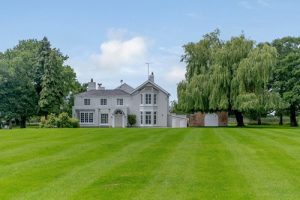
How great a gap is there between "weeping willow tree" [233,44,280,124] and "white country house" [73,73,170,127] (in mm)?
14909

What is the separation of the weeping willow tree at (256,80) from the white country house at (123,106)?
14.9m

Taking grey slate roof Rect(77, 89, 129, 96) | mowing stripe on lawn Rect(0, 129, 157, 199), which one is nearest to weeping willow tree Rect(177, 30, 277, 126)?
grey slate roof Rect(77, 89, 129, 96)

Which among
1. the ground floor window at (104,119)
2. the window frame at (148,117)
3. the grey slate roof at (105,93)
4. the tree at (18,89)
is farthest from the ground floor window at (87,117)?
the window frame at (148,117)

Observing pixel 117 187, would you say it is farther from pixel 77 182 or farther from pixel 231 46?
pixel 231 46

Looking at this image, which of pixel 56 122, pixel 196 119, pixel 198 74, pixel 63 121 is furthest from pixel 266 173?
pixel 196 119

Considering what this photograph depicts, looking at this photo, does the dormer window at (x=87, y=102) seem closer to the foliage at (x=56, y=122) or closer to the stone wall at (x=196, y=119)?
the foliage at (x=56, y=122)

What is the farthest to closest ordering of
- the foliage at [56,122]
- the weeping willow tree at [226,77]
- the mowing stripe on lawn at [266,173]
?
1. the weeping willow tree at [226,77]
2. the foliage at [56,122]
3. the mowing stripe on lawn at [266,173]

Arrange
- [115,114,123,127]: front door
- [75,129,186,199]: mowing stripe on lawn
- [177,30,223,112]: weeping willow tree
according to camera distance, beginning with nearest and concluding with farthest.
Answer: [75,129,186,199]: mowing stripe on lawn
[177,30,223,112]: weeping willow tree
[115,114,123,127]: front door

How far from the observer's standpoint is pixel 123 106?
62.1 meters

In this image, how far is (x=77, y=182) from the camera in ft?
31.4

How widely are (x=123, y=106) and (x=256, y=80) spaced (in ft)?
70.9

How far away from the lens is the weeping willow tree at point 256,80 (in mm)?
46594

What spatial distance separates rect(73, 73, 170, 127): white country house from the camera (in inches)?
2383

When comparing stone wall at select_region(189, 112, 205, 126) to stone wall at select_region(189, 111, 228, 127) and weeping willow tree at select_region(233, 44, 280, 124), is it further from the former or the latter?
weeping willow tree at select_region(233, 44, 280, 124)
